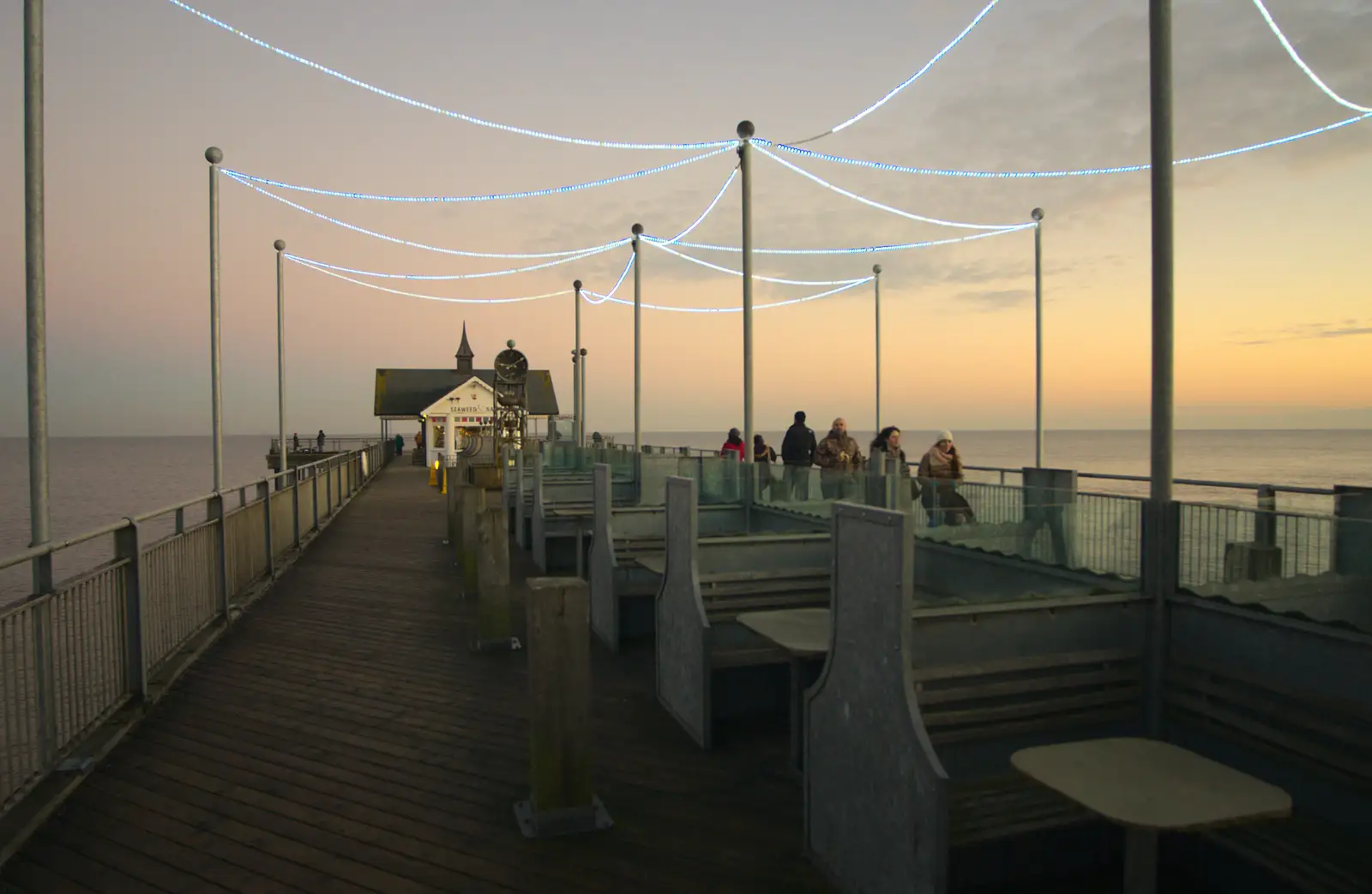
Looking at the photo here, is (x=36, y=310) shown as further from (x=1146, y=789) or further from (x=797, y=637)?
(x=1146, y=789)

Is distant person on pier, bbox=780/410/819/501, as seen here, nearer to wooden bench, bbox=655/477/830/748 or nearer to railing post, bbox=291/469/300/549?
wooden bench, bbox=655/477/830/748

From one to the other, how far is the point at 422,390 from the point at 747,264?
60.6m

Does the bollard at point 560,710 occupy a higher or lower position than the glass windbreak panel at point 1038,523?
lower

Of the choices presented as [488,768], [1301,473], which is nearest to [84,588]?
[488,768]

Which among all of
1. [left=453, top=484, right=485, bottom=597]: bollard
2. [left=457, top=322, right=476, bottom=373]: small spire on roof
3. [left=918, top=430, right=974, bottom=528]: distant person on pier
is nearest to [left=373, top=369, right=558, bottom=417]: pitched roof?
[left=457, top=322, right=476, bottom=373]: small spire on roof

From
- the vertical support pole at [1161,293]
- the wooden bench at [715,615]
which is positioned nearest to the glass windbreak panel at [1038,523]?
the vertical support pole at [1161,293]

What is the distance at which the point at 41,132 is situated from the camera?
259 inches

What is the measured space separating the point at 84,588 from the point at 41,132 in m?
3.52

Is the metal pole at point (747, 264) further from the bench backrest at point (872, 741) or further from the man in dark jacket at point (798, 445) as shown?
the bench backrest at point (872, 741)

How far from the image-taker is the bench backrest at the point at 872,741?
3572mm

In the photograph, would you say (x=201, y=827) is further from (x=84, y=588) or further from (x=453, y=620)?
(x=453, y=620)

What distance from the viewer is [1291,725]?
3.89 metres

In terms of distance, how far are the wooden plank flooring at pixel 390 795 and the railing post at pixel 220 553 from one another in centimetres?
94

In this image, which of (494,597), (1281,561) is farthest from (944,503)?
(494,597)
